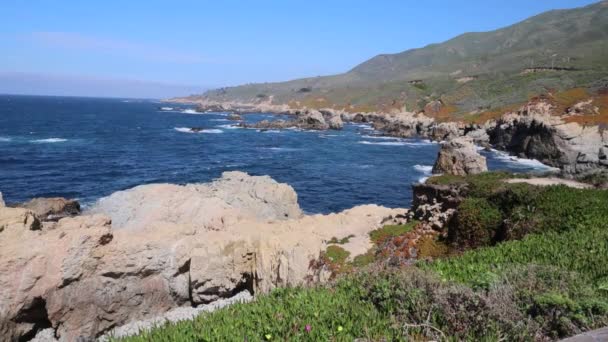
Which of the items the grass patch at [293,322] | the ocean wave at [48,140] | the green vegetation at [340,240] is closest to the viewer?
the grass patch at [293,322]

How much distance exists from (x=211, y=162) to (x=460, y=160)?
33.8 m

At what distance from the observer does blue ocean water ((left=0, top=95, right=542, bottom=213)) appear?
44.2 m

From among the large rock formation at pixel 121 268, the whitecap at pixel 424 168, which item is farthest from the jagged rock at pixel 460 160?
the large rock formation at pixel 121 268

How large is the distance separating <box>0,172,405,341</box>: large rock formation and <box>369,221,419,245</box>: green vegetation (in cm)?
165

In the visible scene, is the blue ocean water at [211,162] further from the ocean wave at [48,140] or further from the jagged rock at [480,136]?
the jagged rock at [480,136]

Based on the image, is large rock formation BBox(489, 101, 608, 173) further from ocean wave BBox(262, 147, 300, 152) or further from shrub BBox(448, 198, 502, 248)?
shrub BBox(448, 198, 502, 248)

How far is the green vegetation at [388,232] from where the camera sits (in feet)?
71.2

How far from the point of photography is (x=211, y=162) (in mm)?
62031

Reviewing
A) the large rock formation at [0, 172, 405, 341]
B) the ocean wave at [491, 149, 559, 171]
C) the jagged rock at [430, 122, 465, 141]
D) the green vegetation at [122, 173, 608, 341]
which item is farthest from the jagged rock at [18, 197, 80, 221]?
the jagged rock at [430, 122, 465, 141]

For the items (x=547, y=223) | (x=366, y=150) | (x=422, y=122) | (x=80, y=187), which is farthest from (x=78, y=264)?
(x=422, y=122)

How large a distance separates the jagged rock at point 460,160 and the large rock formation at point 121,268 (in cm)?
Result: 2774

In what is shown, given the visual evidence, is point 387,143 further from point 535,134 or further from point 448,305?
point 448,305

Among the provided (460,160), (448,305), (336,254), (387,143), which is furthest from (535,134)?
(448,305)

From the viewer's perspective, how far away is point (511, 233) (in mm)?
16047
